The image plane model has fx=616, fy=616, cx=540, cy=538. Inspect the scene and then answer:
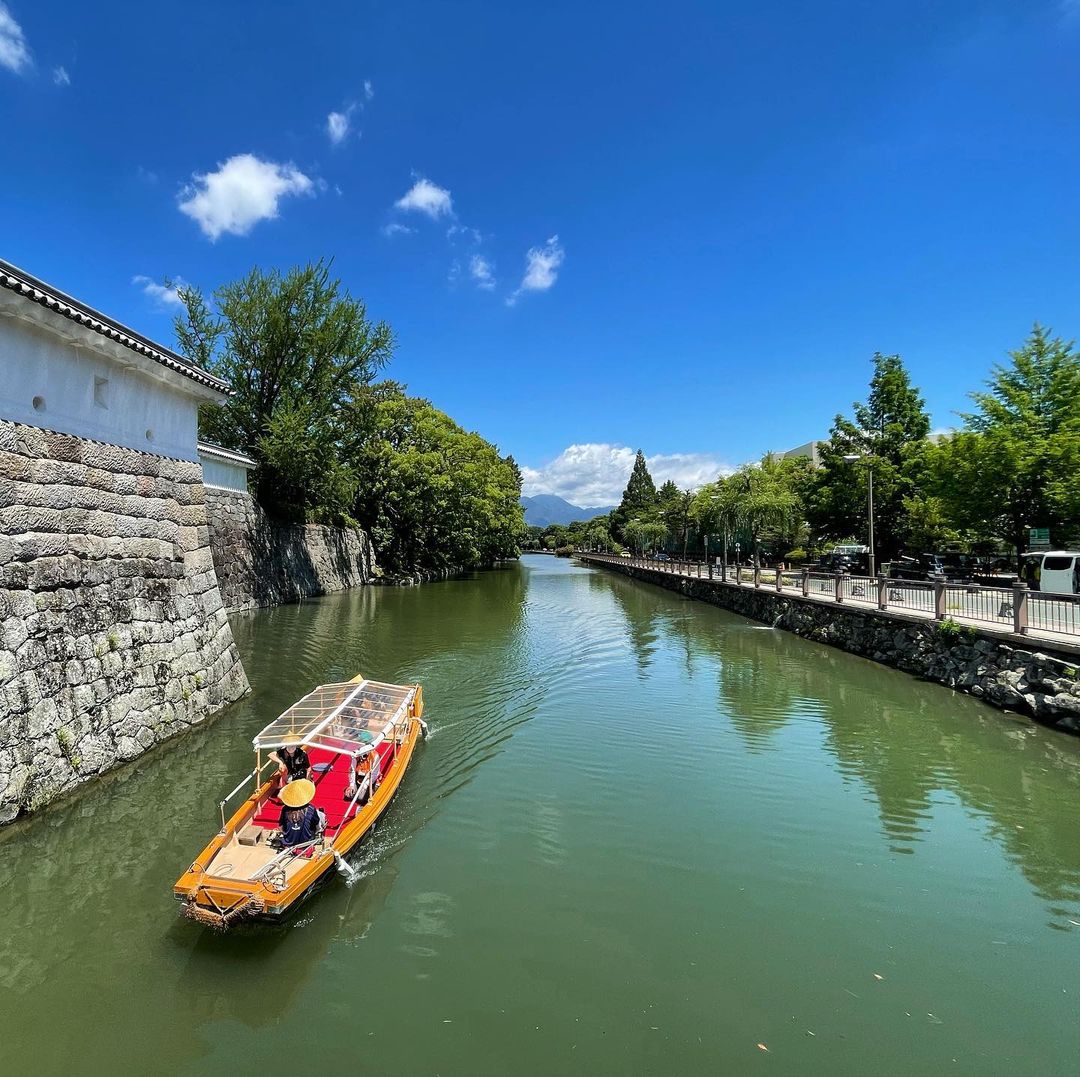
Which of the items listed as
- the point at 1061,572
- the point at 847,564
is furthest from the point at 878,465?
the point at 1061,572

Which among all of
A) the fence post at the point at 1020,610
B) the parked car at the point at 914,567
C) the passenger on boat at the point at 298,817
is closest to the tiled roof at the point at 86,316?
the passenger on boat at the point at 298,817

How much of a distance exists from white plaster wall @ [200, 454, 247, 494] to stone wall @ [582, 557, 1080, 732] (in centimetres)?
2455

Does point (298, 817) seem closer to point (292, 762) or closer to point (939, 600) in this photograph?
point (292, 762)

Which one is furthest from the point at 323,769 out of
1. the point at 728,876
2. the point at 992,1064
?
the point at 992,1064

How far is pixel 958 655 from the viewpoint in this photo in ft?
45.8

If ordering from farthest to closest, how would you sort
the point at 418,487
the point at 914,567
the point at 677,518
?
the point at 677,518 < the point at 418,487 < the point at 914,567

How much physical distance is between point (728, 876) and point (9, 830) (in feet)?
25.7

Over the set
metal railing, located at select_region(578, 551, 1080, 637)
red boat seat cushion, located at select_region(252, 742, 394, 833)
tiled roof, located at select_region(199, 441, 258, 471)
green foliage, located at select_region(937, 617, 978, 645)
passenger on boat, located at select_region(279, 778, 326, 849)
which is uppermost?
tiled roof, located at select_region(199, 441, 258, 471)

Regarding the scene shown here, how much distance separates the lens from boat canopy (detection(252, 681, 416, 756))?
7.42 meters

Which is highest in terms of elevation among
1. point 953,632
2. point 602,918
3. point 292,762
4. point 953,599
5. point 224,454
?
point 224,454

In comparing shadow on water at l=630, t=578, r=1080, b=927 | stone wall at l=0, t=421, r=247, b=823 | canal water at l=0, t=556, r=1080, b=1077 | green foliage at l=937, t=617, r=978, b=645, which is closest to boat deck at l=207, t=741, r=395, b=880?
canal water at l=0, t=556, r=1080, b=1077

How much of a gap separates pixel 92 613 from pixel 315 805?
4554 mm

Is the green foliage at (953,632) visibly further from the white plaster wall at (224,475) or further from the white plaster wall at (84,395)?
the white plaster wall at (224,475)

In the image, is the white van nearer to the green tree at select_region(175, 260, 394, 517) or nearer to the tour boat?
the tour boat
